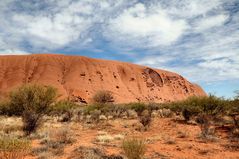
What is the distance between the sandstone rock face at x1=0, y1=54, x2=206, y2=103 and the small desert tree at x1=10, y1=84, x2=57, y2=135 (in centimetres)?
4266

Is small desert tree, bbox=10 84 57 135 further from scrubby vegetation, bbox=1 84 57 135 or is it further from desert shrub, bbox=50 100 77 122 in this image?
desert shrub, bbox=50 100 77 122

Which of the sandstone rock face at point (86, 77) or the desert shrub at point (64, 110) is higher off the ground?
the sandstone rock face at point (86, 77)

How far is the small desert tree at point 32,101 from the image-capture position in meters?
16.8

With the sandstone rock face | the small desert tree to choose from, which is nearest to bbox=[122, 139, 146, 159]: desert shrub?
the small desert tree

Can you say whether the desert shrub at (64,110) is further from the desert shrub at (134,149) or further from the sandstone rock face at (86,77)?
the sandstone rock face at (86,77)

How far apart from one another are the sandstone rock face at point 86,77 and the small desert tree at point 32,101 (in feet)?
140

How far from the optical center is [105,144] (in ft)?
43.4

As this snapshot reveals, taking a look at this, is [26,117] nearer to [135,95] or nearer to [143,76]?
[135,95]

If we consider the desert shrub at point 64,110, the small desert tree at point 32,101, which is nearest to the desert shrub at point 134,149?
the small desert tree at point 32,101

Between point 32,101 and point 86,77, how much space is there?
55503 mm

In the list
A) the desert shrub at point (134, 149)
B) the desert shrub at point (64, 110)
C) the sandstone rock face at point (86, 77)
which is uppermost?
the sandstone rock face at point (86, 77)

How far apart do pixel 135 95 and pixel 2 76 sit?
35541mm

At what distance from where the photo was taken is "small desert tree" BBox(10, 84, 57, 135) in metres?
16.8

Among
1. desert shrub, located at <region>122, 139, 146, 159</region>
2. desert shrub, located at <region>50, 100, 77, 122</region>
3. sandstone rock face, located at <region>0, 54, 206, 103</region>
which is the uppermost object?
sandstone rock face, located at <region>0, 54, 206, 103</region>
